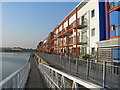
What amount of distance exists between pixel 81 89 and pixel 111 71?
13.4 feet

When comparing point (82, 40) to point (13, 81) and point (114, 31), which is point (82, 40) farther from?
point (13, 81)

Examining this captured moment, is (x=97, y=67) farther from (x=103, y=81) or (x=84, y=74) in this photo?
(x=84, y=74)

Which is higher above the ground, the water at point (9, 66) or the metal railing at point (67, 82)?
the metal railing at point (67, 82)

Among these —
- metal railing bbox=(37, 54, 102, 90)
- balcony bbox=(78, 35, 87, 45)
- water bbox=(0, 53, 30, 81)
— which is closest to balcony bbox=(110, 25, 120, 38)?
balcony bbox=(78, 35, 87, 45)

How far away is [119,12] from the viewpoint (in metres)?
16.9

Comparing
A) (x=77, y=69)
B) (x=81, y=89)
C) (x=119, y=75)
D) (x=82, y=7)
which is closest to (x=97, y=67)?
(x=119, y=75)

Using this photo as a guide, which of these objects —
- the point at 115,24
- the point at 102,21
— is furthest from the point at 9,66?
the point at 115,24

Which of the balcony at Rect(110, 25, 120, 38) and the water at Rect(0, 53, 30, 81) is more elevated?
the balcony at Rect(110, 25, 120, 38)

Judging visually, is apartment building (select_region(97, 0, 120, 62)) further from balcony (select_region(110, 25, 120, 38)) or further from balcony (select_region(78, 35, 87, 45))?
balcony (select_region(78, 35, 87, 45))

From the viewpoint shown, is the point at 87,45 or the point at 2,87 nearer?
the point at 2,87

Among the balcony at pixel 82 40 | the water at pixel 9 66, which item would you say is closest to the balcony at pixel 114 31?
the balcony at pixel 82 40

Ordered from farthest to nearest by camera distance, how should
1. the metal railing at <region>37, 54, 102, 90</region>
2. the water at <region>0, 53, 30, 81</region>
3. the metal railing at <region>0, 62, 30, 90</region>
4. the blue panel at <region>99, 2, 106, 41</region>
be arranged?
the water at <region>0, 53, 30, 81</region> → the blue panel at <region>99, 2, 106, 41</region> → the metal railing at <region>0, 62, 30, 90</region> → the metal railing at <region>37, 54, 102, 90</region>

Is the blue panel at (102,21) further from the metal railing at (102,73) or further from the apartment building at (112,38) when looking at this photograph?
the metal railing at (102,73)

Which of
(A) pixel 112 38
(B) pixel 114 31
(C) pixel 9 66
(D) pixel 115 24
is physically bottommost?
(C) pixel 9 66
